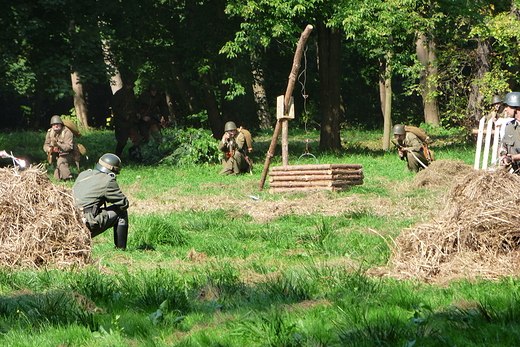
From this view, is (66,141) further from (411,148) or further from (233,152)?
(411,148)

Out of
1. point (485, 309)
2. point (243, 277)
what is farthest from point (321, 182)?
point (485, 309)

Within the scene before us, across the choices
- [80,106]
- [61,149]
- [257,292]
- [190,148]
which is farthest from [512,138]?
[80,106]

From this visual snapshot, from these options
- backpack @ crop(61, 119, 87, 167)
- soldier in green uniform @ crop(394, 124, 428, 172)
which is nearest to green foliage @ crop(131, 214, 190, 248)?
soldier in green uniform @ crop(394, 124, 428, 172)

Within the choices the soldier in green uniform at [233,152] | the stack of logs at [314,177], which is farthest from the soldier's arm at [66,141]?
the stack of logs at [314,177]

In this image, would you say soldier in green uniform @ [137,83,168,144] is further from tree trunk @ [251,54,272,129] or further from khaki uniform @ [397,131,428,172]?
khaki uniform @ [397,131,428,172]

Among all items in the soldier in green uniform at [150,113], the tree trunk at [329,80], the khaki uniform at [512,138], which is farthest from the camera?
the soldier in green uniform at [150,113]

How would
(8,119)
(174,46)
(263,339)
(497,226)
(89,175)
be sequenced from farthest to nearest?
(8,119)
(174,46)
(89,175)
(497,226)
(263,339)

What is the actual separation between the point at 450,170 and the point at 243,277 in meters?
9.40

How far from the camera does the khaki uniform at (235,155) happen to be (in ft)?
68.2

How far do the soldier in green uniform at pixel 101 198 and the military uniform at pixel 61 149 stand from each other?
1065cm

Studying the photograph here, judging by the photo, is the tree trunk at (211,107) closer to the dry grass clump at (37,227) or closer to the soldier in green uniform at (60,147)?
the soldier in green uniform at (60,147)

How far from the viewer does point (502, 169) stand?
7.87 m

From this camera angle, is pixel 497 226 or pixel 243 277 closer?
pixel 497 226

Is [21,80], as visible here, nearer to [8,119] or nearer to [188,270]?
[188,270]
